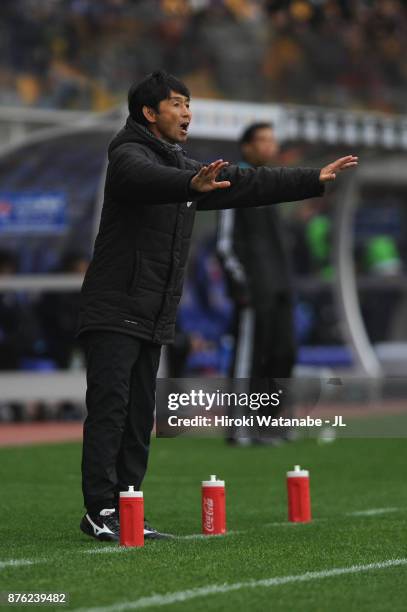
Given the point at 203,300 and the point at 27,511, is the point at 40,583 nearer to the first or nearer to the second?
the point at 27,511

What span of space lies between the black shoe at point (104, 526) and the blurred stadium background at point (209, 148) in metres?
9.21

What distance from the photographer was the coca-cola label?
686cm

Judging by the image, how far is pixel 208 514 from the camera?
22.6 ft

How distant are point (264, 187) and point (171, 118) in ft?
1.98

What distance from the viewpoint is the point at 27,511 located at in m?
8.06

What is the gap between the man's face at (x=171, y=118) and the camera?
6758 millimetres

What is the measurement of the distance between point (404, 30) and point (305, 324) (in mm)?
5311

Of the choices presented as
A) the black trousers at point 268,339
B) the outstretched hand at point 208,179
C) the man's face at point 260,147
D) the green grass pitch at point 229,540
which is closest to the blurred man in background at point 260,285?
the black trousers at point 268,339

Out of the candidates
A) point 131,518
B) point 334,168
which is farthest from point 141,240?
point 131,518

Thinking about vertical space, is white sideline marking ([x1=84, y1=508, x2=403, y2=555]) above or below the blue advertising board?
below

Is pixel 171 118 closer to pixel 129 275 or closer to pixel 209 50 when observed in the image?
pixel 129 275

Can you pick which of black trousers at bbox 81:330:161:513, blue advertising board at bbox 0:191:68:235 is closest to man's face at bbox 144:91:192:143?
black trousers at bbox 81:330:161:513

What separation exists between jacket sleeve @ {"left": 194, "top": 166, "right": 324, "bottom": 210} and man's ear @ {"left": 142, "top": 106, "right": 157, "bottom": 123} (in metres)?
0.44

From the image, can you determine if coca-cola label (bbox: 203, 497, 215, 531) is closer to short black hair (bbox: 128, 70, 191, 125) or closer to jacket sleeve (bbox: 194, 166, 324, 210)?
jacket sleeve (bbox: 194, 166, 324, 210)
